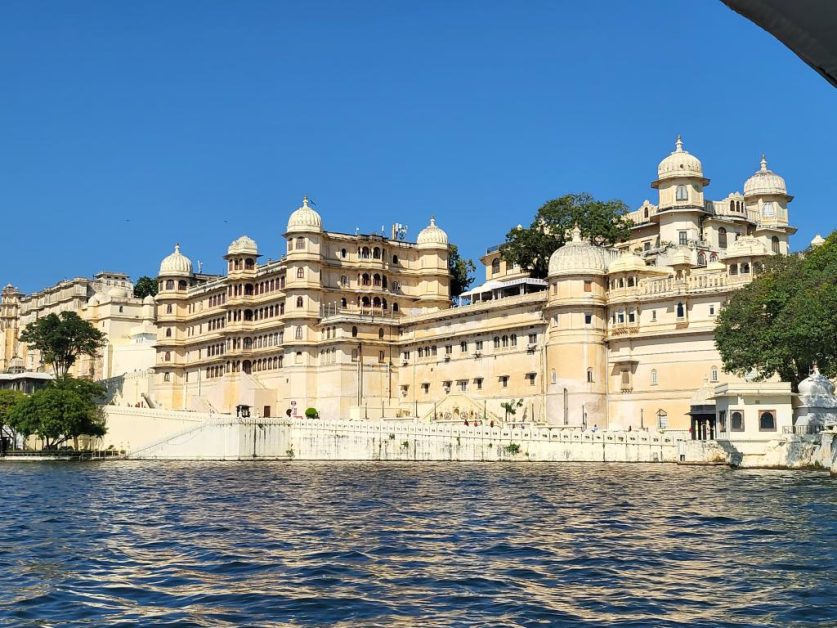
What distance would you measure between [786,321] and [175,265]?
233ft

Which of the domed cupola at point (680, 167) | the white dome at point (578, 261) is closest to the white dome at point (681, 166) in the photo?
the domed cupola at point (680, 167)

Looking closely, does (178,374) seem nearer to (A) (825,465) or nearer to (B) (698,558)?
(A) (825,465)

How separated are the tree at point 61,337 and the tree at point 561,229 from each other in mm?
44662

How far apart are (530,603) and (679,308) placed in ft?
161

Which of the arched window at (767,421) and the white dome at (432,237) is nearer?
the arched window at (767,421)

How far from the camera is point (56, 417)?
7394 centimetres

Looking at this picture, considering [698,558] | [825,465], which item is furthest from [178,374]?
[698,558]

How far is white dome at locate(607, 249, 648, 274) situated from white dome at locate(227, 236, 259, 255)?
38.2 metres

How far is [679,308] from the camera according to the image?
6400 cm

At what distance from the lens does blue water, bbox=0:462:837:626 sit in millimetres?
16766

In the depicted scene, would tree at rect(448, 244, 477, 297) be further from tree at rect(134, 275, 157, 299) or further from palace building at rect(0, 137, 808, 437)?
tree at rect(134, 275, 157, 299)

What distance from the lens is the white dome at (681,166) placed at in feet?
259

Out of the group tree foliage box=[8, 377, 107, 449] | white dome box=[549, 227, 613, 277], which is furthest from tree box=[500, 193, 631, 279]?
tree foliage box=[8, 377, 107, 449]

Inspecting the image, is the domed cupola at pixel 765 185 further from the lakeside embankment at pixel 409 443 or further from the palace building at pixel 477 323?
the lakeside embankment at pixel 409 443
